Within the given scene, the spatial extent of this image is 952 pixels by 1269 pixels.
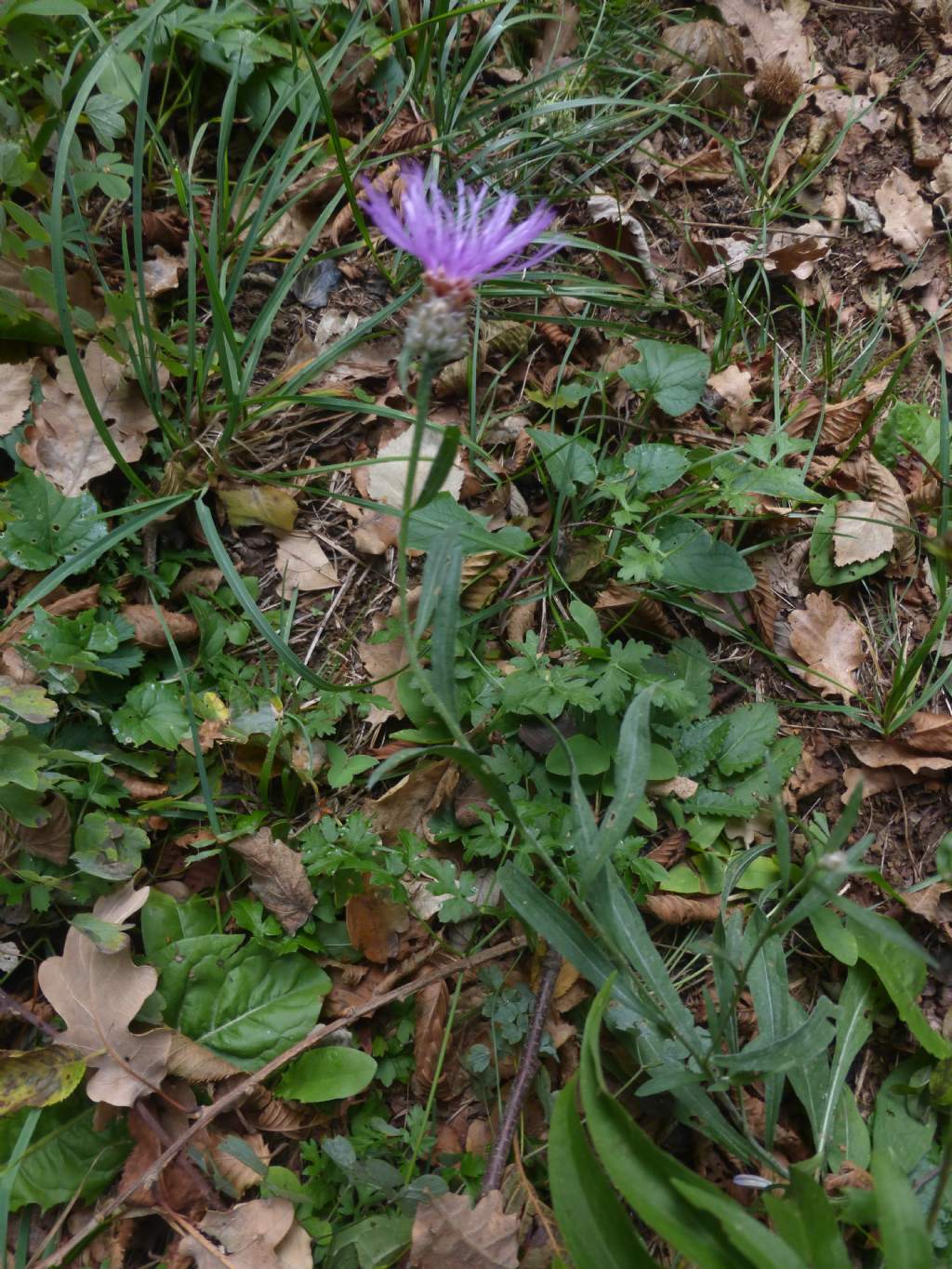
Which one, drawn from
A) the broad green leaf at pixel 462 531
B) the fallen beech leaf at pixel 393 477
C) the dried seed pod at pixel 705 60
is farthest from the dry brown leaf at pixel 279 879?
the dried seed pod at pixel 705 60

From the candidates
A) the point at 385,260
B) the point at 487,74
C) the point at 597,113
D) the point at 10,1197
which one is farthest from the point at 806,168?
the point at 10,1197

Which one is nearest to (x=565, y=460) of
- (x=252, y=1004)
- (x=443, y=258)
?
(x=443, y=258)

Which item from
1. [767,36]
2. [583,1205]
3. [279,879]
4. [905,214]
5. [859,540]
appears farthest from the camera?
[767,36]

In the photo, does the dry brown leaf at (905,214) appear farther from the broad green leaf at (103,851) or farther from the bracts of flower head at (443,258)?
the broad green leaf at (103,851)

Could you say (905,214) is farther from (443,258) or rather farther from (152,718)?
(152,718)

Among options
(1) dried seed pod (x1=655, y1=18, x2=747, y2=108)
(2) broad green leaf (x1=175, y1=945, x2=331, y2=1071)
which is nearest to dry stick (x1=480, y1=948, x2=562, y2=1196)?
(2) broad green leaf (x1=175, y1=945, x2=331, y2=1071)

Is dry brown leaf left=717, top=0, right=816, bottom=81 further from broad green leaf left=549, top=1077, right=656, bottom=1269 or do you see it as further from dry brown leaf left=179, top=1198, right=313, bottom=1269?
dry brown leaf left=179, top=1198, right=313, bottom=1269
